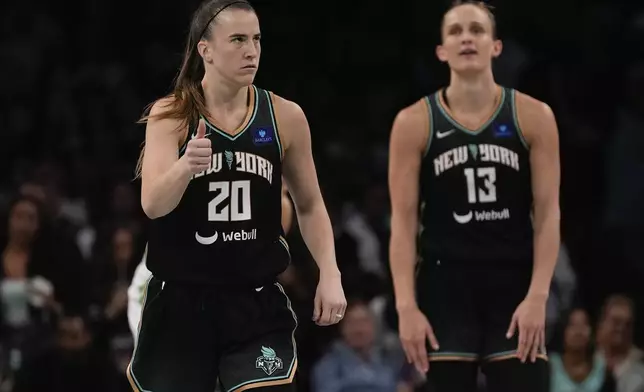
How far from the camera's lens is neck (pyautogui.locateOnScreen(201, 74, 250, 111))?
5.26m

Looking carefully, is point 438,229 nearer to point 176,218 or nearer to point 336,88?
point 176,218

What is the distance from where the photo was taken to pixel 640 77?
36.2 ft

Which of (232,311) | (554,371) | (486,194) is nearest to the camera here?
(232,311)

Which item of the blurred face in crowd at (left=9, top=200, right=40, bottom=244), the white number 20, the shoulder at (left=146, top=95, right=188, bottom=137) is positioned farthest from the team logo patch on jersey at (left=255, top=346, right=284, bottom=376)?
the blurred face in crowd at (left=9, top=200, right=40, bottom=244)

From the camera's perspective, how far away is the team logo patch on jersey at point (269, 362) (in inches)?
198

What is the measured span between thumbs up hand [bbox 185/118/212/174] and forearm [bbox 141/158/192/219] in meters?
0.03

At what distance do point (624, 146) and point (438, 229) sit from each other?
534cm

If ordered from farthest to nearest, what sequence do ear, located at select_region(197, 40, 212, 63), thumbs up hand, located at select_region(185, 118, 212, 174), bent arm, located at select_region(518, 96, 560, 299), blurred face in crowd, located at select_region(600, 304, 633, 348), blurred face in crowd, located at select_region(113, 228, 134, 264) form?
blurred face in crowd, located at select_region(113, 228, 134, 264), blurred face in crowd, located at select_region(600, 304, 633, 348), bent arm, located at select_region(518, 96, 560, 299), ear, located at select_region(197, 40, 212, 63), thumbs up hand, located at select_region(185, 118, 212, 174)

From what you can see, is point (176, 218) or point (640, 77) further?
point (640, 77)

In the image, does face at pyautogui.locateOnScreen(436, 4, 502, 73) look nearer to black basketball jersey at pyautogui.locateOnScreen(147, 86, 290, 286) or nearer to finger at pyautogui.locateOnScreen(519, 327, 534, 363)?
finger at pyautogui.locateOnScreen(519, 327, 534, 363)

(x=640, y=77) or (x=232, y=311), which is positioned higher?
(x=640, y=77)

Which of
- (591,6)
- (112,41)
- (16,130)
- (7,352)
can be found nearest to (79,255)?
(7,352)

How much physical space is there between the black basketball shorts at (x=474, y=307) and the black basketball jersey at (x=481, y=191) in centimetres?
6

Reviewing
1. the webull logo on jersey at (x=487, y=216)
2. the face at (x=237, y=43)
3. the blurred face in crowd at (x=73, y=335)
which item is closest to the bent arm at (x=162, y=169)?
the face at (x=237, y=43)
